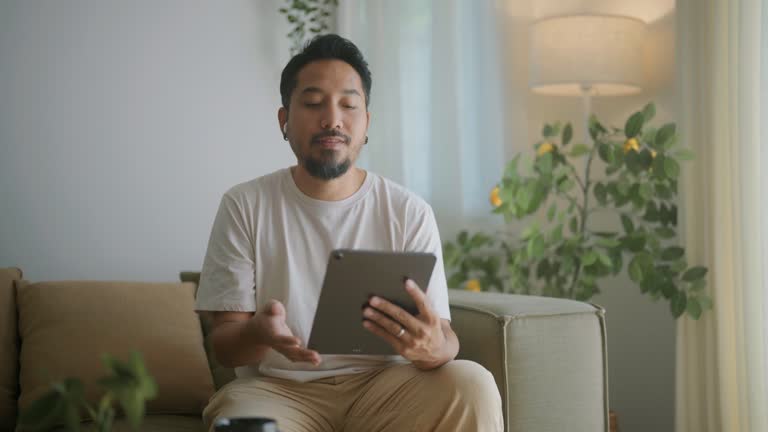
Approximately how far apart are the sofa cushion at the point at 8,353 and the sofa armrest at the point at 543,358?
3.33 feet

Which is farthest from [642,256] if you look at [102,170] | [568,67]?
[102,170]

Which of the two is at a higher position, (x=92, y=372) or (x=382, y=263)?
(x=382, y=263)

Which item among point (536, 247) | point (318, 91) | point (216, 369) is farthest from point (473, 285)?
point (318, 91)

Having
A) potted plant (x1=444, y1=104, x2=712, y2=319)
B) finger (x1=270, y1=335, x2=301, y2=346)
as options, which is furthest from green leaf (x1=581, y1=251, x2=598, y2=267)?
finger (x1=270, y1=335, x2=301, y2=346)

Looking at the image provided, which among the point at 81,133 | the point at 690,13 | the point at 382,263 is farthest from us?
the point at 81,133

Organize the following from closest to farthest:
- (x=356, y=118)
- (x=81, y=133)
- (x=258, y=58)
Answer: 1. (x=356, y=118)
2. (x=81, y=133)
3. (x=258, y=58)

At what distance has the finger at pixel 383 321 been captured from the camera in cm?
150

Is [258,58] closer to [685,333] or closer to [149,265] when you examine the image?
[149,265]

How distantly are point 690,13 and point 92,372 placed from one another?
5.73 feet

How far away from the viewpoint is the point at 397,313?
1508 millimetres

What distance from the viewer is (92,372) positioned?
1.97 m

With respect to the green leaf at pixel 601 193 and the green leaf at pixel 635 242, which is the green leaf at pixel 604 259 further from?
the green leaf at pixel 601 193

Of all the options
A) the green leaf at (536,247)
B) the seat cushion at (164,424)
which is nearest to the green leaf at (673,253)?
the green leaf at (536,247)

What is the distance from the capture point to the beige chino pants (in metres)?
1.60
